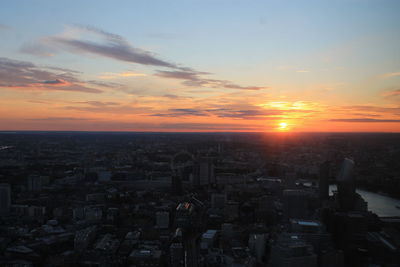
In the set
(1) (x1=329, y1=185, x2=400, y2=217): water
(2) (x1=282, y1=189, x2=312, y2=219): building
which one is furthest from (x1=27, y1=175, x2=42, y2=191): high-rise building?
(1) (x1=329, y1=185, x2=400, y2=217): water

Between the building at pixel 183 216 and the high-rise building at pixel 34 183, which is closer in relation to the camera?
the building at pixel 183 216

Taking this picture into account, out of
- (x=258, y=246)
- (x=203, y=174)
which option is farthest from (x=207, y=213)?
(x=203, y=174)

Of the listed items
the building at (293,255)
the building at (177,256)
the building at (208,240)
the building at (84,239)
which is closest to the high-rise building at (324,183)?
the building at (208,240)

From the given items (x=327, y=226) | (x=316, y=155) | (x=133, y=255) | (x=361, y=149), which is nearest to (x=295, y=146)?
(x=316, y=155)

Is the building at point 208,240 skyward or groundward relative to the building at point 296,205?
groundward

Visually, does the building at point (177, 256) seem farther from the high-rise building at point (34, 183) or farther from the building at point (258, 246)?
the high-rise building at point (34, 183)

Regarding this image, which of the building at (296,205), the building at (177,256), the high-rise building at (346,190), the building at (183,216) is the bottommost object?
the building at (183,216)

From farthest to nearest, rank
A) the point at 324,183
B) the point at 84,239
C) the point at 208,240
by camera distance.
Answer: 1. the point at 324,183
2. the point at 84,239
3. the point at 208,240

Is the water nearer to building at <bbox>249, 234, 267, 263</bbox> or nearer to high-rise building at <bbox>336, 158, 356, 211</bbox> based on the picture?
high-rise building at <bbox>336, 158, 356, 211</bbox>

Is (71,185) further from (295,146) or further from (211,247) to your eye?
(295,146)

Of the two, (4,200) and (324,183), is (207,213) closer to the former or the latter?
(324,183)
